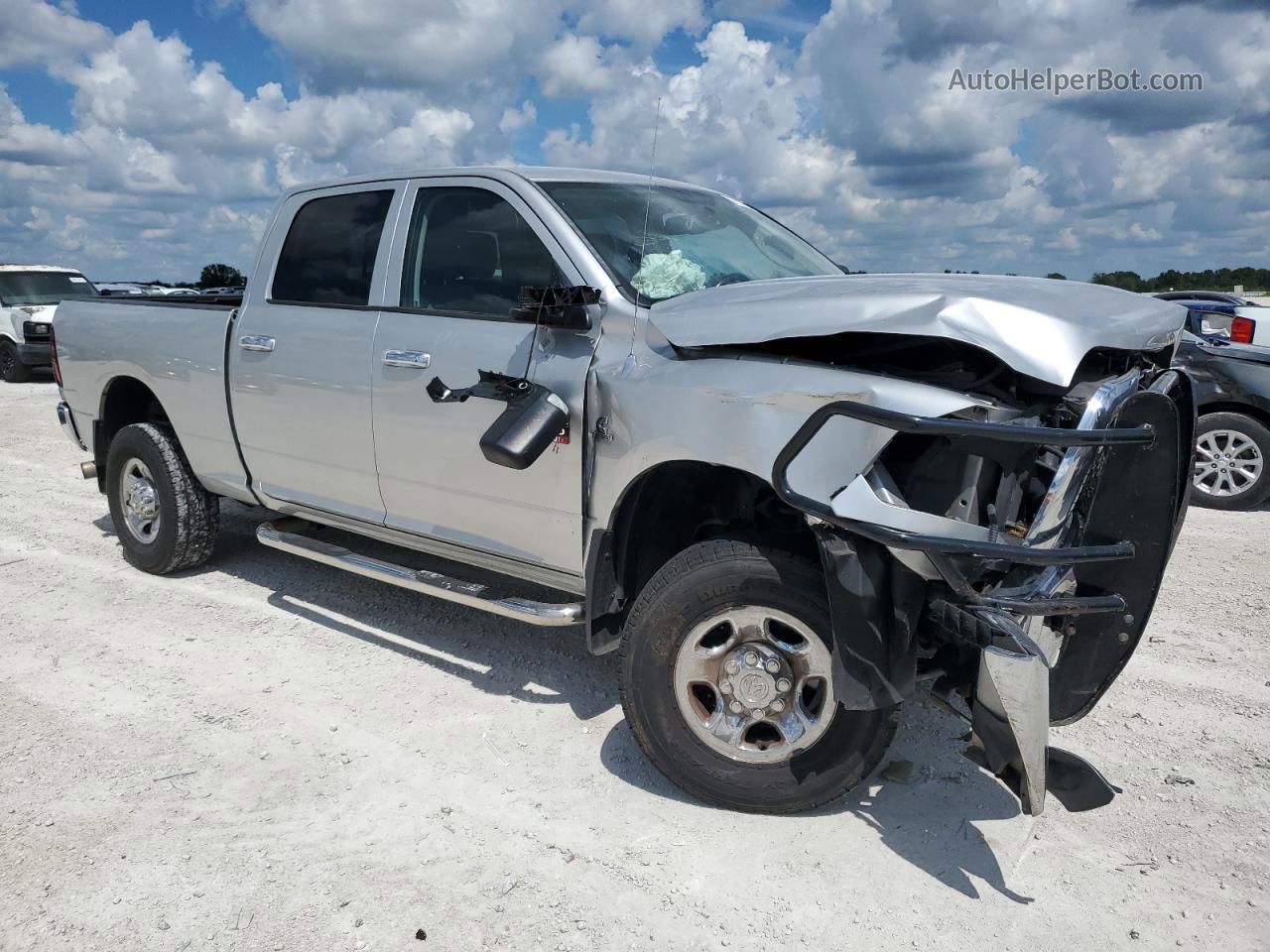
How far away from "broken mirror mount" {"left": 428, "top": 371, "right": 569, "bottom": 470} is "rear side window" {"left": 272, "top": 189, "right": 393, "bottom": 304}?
1.04 m

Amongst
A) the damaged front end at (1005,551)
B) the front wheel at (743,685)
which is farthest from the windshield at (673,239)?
the damaged front end at (1005,551)

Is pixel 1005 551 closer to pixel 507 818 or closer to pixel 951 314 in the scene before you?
pixel 951 314

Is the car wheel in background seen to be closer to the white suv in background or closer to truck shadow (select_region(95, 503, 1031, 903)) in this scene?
truck shadow (select_region(95, 503, 1031, 903))

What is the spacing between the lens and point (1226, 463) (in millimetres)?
7086

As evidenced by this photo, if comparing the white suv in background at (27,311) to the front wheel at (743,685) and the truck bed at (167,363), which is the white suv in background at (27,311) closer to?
the truck bed at (167,363)

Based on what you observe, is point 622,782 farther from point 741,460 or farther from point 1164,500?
point 1164,500

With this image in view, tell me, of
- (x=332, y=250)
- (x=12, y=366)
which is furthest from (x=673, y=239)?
(x=12, y=366)

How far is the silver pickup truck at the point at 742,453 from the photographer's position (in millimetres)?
2621

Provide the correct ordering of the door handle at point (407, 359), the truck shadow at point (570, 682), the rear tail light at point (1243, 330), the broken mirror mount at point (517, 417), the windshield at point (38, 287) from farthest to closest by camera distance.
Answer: the windshield at point (38, 287) < the rear tail light at point (1243, 330) < the door handle at point (407, 359) < the broken mirror mount at point (517, 417) < the truck shadow at point (570, 682)

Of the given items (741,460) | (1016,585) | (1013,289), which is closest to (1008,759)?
(1016,585)

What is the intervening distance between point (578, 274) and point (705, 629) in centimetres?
132

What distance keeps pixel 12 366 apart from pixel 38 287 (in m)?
1.60

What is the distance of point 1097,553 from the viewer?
2598 mm

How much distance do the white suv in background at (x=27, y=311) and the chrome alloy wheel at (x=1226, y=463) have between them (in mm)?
15014
